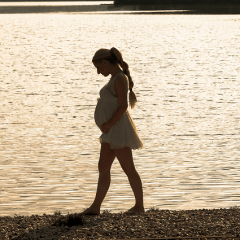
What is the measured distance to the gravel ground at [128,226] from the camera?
19.3 feet

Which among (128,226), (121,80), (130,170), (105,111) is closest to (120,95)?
(121,80)

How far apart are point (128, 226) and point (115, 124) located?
106 centimetres

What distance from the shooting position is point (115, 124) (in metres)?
6.60

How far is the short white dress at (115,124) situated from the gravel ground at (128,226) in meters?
0.75

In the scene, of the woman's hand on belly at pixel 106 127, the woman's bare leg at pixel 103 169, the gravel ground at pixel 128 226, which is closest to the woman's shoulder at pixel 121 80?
the woman's hand on belly at pixel 106 127

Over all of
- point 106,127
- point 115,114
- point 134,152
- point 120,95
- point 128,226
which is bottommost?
point 134,152

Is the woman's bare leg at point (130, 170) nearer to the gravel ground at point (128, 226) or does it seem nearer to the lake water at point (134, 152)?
the gravel ground at point (128, 226)

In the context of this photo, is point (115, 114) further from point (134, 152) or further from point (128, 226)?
point (134, 152)

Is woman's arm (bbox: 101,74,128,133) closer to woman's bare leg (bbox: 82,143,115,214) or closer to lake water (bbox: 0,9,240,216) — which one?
woman's bare leg (bbox: 82,143,115,214)

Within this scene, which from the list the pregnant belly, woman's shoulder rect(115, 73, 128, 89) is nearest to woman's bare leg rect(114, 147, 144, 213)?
the pregnant belly

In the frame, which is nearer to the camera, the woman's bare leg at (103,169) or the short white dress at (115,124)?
the short white dress at (115,124)

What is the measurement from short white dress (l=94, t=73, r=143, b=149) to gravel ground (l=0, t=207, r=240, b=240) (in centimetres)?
75

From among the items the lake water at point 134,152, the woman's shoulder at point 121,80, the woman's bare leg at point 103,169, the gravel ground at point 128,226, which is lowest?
the lake water at point 134,152

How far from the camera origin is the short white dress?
6539mm
